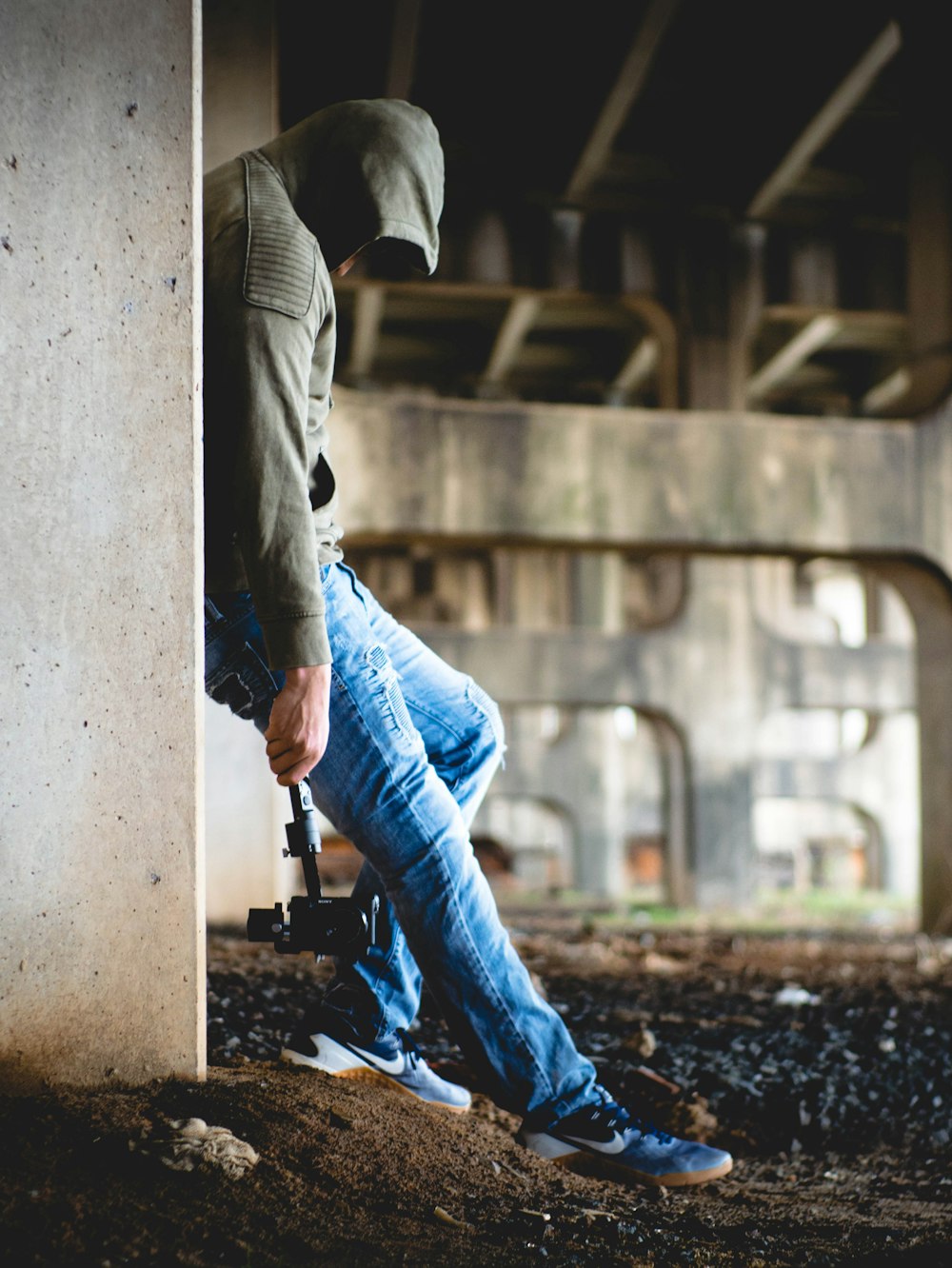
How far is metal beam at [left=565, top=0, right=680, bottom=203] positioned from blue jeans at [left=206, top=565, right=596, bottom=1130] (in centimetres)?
782

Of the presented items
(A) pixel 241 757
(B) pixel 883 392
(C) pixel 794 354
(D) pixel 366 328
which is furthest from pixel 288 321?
(B) pixel 883 392

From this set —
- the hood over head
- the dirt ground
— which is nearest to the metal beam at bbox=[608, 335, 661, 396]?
the dirt ground

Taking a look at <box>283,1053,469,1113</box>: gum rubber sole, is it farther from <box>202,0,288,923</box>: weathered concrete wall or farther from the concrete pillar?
the concrete pillar

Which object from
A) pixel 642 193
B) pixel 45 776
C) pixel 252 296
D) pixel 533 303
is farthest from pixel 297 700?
pixel 533 303

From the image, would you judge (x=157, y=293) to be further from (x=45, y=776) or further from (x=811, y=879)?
(x=811, y=879)

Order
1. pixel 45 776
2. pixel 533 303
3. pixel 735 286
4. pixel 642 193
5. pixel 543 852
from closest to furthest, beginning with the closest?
pixel 45 776 < pixel 642 193 < pixel 735 286 < pixel 533 303 < pixel 543 852

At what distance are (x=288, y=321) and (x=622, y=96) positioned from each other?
8.54 metres

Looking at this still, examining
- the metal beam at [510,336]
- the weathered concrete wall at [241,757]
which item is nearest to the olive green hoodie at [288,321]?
the weathered concrete wall at [241,757]

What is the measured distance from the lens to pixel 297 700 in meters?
2.03

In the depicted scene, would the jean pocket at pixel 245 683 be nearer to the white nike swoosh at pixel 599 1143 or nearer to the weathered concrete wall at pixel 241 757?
the white nike swoosh at pixel 599 1143

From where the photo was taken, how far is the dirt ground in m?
1.65

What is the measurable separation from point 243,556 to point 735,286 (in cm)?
1102

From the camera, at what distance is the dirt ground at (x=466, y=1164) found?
1.65 meters

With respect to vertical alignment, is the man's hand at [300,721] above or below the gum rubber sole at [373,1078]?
above
